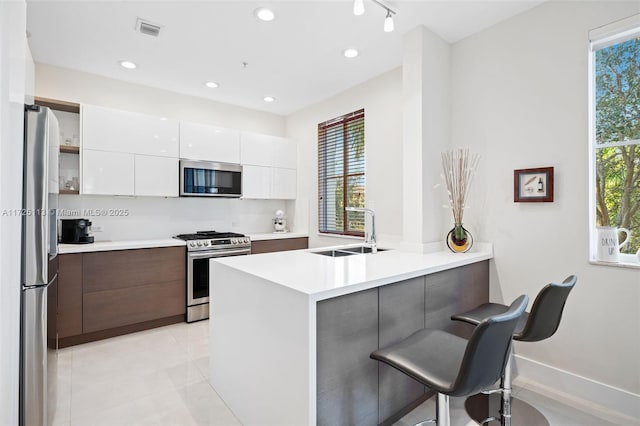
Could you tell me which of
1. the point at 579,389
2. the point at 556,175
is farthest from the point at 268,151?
the point at 579,389

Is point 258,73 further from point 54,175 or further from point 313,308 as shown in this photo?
point 313,308

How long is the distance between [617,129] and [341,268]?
6.48 ft

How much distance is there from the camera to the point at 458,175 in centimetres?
270

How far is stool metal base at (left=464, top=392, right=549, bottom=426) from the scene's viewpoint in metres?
1.86

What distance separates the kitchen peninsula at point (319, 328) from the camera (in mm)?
1409

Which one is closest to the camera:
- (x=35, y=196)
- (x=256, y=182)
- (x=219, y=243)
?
(x=35, y=196)

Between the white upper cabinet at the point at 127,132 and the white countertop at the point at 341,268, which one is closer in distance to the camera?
the white countertop at the point at 341,268

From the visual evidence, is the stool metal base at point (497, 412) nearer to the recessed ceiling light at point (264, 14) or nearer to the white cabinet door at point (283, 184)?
the recessed ceiling light at point (264, 14)

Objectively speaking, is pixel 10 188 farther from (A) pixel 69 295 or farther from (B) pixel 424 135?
(B) pixel 424 135

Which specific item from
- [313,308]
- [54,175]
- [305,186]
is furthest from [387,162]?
[54,175]

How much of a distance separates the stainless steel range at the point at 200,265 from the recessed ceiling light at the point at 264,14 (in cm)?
230

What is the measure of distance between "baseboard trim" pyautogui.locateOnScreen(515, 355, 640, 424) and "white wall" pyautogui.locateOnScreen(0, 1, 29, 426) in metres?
2.95

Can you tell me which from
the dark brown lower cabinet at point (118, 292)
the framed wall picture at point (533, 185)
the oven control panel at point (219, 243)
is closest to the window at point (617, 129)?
the framed wall picture at point (533, 185)

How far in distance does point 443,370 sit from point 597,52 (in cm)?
230
